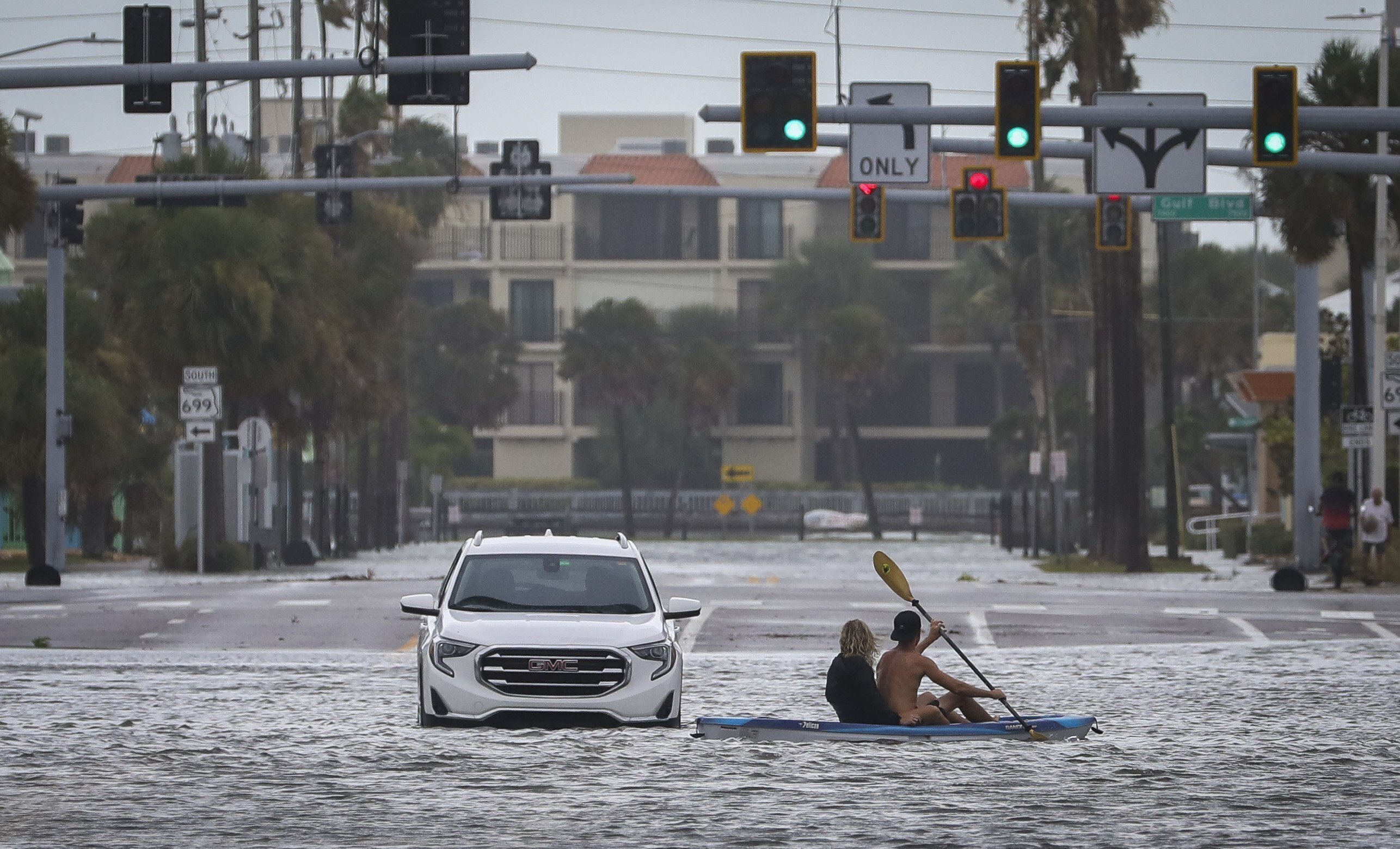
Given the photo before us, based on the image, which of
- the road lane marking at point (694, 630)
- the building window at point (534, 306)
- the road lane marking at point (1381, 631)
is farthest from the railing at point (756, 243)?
the road lane marking at point (1381, 631)

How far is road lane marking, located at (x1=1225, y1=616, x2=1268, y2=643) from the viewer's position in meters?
24.5

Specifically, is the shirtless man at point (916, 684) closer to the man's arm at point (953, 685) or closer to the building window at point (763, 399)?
the man's arm at point (953, 685)

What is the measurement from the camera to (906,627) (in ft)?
46.9

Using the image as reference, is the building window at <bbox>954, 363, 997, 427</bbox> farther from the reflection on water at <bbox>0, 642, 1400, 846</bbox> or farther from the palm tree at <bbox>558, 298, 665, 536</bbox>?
the reflection on water at <bbox>0, 642, 1400, 846</bbox>

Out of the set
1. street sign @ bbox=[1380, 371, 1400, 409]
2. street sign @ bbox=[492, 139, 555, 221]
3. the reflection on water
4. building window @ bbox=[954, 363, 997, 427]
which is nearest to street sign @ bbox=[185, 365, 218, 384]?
street sign @ bbox=[492, 139, 555, 221]

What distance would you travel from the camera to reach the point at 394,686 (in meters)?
19.0

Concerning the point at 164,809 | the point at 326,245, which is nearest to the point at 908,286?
the point at 326,245

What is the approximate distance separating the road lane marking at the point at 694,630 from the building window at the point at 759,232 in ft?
235

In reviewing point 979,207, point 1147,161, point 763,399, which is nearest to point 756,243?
point 763,399

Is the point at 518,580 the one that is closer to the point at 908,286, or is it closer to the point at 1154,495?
the point at 1154,495

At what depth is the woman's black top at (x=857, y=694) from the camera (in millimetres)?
14336

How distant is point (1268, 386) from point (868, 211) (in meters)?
26.5

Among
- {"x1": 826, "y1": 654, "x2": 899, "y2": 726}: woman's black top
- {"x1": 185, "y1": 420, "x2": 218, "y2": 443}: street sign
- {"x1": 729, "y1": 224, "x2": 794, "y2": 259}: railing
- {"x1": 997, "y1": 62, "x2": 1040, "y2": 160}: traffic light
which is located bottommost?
{"x1": 826, "y1": 654, "x2": 899, "y2": 726}: woman's black top

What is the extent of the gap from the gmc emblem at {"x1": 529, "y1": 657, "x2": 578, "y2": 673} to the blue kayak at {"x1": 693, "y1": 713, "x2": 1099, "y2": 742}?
94 cm
